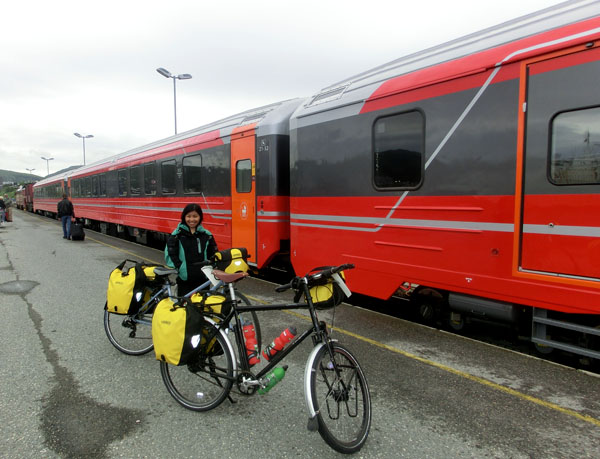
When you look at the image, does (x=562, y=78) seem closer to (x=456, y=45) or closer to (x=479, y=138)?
(x=479, y=138)

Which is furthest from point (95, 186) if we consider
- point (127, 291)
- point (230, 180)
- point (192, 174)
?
point (127, 291)

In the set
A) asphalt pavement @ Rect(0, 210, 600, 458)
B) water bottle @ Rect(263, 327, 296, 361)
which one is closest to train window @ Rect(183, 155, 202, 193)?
asphalt pavement @ Rect(0, 210, 600, 458)

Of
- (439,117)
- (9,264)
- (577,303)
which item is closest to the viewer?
(577,303)

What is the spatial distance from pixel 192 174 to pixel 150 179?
3006 millimetres

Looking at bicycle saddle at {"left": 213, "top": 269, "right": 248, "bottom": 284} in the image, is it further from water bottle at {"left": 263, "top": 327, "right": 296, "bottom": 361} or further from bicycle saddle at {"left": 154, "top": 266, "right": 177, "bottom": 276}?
bicycle saddle at {"left": 154, "top": 266, "right": 177, "bottom": 276}

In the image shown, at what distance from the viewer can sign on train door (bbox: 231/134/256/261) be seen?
24.0ft

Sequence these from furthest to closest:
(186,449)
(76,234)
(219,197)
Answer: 1. (76,234)
2. (219,197)
3. (186,449)

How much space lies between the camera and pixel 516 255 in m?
3.72

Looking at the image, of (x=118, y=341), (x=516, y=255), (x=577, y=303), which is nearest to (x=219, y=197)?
(x=118, y=341)

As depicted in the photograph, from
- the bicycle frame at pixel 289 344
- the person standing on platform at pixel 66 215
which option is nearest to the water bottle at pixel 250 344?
the bicycle frame at pixel 289 344

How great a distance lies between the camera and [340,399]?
2631mm

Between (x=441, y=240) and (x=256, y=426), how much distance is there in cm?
264

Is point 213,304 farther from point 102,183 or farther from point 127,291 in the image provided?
point 102,183

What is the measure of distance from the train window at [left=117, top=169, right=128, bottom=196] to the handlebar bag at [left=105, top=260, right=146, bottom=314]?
36.1 feet
